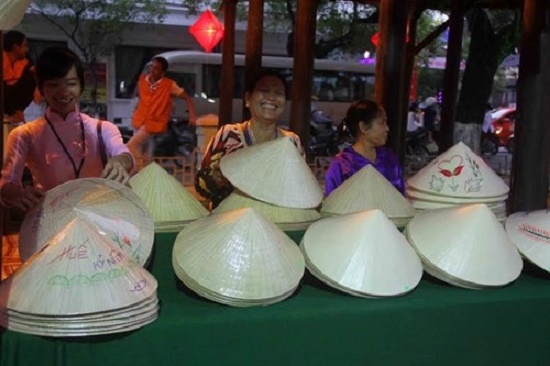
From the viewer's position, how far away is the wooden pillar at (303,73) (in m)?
6.28

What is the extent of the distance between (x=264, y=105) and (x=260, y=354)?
121 centimetres

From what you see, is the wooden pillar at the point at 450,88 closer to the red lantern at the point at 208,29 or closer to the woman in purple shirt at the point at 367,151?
the red lantern at the point at 208,29

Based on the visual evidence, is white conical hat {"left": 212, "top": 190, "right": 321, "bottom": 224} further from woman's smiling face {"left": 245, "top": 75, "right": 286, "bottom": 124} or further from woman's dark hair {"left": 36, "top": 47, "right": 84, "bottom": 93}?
woman's dark hair {"left": 36, "top": 47, "right": 84, "bottom": 93}

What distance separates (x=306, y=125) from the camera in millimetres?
6410

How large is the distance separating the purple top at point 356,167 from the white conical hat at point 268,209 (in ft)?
2.32

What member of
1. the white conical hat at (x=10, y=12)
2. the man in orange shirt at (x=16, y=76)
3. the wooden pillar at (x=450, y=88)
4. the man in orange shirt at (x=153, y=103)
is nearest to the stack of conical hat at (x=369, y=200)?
the white conical hat at (x=10, y=12)

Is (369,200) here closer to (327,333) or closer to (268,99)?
(268,99)

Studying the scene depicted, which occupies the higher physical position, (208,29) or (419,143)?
(208,29)

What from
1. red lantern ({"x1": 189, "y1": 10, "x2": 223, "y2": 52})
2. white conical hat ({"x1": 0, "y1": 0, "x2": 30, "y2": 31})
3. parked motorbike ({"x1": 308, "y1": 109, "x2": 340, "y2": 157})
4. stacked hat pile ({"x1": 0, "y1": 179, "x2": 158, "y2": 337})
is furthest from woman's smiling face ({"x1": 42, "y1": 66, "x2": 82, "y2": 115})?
parked motorbike ({"x1": 308, "y1": 109, "x2": 340, "y2": 157})

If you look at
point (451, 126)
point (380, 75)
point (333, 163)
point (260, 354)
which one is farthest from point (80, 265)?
point (451, 126)

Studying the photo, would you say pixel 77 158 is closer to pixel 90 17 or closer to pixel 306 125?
pixel 306 125

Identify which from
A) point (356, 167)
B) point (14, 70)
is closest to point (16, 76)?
point (14, 70)

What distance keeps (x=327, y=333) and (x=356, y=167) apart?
4.32ft

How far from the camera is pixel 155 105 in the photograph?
827 cm
